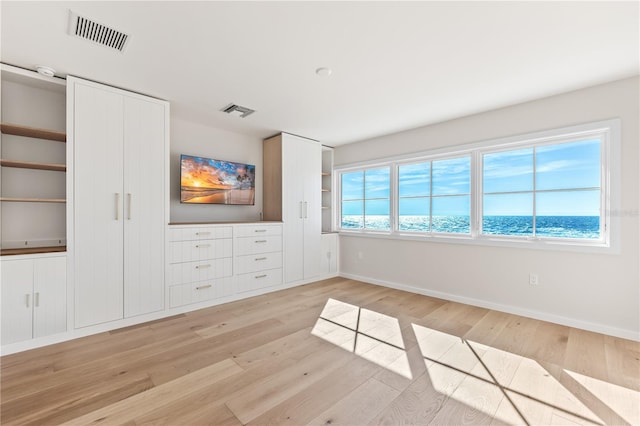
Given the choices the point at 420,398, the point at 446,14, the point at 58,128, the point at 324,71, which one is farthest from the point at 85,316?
the point at 446,14

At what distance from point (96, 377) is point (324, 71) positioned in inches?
115

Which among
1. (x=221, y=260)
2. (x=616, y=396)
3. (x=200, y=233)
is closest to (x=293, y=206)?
(x=221, y=260)

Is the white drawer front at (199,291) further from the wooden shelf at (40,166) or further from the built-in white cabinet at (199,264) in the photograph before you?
the wooden shelf at (40,166)

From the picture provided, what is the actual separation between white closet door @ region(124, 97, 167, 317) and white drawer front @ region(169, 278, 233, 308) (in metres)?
0.14

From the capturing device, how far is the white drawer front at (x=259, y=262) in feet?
12.5

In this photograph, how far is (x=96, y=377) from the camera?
6.40ft

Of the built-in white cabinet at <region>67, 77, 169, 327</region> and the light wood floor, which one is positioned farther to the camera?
the built-in white cabinet at <region>67, 77, 169, 327</region>

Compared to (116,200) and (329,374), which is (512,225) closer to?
(329,374)

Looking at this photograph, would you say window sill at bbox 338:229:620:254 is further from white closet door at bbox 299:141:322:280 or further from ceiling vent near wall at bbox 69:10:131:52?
ceiling vent near wall at bbox 69:10:131:52

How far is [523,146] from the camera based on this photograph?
3.24 metres

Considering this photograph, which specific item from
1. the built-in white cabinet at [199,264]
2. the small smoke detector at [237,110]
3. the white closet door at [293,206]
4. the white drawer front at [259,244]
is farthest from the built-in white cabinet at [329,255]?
the small smoke detector at [237,110]

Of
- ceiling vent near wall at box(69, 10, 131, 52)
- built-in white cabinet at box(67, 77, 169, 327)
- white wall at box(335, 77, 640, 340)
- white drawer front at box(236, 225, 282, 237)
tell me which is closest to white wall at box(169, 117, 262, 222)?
white drawer front at box(236, 225, 282, 237)

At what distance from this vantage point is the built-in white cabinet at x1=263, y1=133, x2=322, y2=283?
4344mm

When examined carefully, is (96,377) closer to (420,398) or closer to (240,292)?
(240,292)
